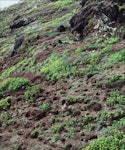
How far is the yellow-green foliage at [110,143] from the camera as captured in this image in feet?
57.3

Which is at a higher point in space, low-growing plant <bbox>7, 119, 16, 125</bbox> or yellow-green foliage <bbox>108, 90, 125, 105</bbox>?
yellow-green foliage <bbox>108, 90, 125, 105</bbox>

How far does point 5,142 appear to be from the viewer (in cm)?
2353

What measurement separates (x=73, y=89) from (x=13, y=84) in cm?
982

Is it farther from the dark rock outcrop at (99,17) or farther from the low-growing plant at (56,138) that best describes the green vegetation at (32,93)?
the dark rock outcrop at (99,17)

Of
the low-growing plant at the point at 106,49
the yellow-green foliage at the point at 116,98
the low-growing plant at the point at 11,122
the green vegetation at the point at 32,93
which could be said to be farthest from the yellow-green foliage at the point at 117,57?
the low-growing plant at the point at 11,122

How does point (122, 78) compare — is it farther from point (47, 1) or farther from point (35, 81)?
point (47, 1)

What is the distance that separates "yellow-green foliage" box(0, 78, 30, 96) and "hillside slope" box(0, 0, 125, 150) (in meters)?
0.05

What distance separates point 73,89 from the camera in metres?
27.3

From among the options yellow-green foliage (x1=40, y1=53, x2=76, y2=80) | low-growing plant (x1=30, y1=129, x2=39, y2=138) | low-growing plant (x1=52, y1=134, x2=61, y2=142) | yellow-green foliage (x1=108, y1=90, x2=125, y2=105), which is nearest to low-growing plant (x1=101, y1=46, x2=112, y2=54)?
yellow-green foliage (x1=40, y1=53, x2=76, y2=80)

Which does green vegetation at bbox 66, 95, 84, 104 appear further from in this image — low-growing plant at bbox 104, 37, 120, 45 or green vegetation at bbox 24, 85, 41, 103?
low-growing plant at bbox 104, 37, 120, 45

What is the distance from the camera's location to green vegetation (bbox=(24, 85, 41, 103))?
29.1 m

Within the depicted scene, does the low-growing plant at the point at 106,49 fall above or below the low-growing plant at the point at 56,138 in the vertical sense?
above

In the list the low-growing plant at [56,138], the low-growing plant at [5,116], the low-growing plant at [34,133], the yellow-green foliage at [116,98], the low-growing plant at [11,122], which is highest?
the yellow-green foliage at [116,98]

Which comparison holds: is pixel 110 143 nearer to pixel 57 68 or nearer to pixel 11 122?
pixel 11 122
